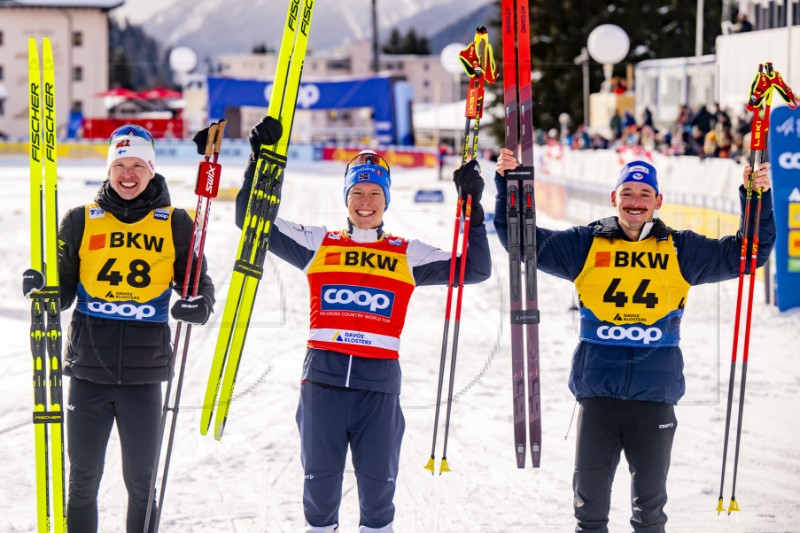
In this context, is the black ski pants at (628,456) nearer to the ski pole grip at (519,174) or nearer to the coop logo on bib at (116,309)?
the ski pole grip at (519,174)

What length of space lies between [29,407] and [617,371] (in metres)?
4.31

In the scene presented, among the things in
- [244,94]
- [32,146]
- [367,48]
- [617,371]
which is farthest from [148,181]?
[367,48]

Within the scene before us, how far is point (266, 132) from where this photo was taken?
3.81 m

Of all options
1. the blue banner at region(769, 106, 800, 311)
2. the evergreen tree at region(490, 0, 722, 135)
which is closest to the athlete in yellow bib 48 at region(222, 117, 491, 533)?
the blue banner at region(769, 106, 800, 311)

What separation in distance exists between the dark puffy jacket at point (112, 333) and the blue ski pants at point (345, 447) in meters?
0.62

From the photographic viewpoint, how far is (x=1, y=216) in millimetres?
17797

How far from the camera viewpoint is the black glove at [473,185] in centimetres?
384

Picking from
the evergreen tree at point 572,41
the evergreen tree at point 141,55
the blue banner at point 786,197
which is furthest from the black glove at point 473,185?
the evergreen tree at point 141,55

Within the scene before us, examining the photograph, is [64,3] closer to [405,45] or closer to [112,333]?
[405,45]

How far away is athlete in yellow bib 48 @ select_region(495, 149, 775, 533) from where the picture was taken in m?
3.68

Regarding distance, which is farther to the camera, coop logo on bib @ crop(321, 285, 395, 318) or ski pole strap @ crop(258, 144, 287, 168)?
ski pole strap @ crop(258, 144, 287, 168)

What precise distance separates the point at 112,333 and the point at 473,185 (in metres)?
1.41

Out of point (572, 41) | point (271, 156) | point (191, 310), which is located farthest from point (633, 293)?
point (572, 41)

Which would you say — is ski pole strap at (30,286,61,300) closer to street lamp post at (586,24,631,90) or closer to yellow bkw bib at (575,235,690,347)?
yellow bkw bib at (575,235,690,347)
